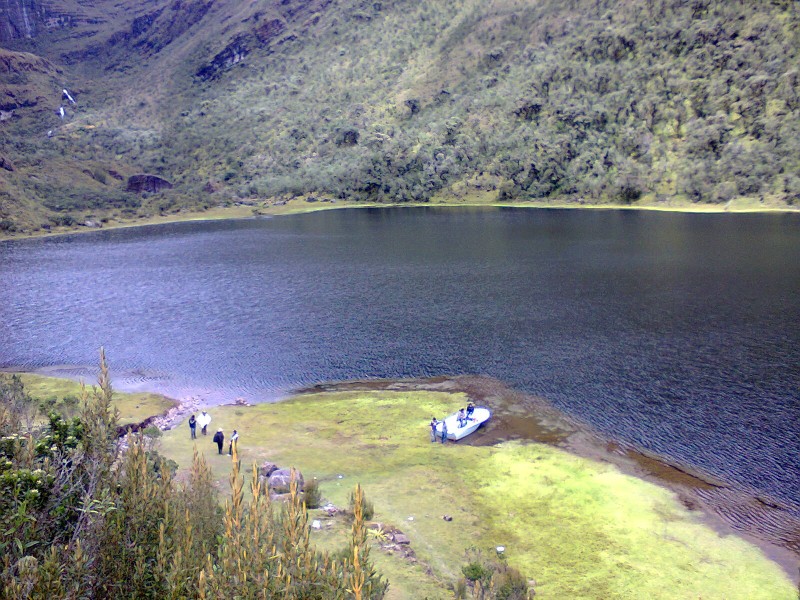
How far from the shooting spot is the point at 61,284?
230 ft

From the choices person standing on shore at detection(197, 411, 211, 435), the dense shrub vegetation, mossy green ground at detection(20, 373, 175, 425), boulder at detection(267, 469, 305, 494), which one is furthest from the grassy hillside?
the dense shrub vegetation

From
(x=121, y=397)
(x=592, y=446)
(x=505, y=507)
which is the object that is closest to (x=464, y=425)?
(x=592, y=446)

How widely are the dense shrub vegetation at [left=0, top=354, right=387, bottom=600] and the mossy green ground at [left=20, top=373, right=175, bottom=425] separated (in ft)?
76.9

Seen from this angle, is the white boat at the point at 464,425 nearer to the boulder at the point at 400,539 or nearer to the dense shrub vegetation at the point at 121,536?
the boulder at the point at 400,539

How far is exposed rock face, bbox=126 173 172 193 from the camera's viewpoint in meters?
174

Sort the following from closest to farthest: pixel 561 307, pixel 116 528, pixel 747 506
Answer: pixel 116 528 → pixel 747 506 → pixel 561 307

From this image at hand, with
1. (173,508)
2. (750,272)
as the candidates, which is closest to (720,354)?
(750,272)

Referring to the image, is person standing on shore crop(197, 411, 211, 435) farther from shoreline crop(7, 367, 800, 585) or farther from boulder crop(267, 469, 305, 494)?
boulder crop(267, 469, 305, 494)

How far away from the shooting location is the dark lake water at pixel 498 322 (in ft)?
101

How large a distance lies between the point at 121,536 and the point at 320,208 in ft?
518

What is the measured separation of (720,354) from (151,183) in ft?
564

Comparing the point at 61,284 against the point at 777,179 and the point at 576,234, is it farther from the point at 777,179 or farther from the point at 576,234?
the point at 777,179

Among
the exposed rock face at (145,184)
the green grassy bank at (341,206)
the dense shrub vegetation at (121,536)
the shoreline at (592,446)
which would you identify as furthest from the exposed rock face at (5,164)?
the dense shrub vegetation at (121,536)

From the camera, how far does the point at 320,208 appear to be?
533ft
